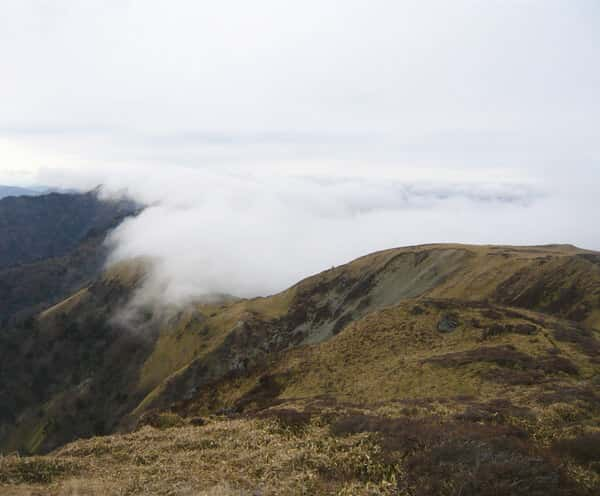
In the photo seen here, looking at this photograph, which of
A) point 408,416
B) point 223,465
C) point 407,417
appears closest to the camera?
point 223,465

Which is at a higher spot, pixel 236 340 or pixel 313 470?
pixel 313 470

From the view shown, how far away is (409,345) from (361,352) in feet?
17.6

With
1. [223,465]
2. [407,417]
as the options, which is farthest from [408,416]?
[223,465]

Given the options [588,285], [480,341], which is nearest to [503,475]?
[480,341]

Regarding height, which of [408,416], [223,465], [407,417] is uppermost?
[407,417]

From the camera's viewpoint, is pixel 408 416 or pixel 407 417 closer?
pixel 407 417

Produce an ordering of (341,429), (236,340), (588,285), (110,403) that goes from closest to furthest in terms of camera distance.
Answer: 1. (341,429)
2. (588,285)
3. (236,340)
4. (110,403)

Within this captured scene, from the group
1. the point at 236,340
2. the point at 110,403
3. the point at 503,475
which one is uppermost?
the point at 503,475

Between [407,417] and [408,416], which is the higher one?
[407,417]

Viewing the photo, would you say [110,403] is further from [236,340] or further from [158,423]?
[158,423]

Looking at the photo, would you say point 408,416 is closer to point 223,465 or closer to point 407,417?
point 407,417

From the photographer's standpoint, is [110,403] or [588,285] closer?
[588,285]

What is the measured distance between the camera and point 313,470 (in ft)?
61.4

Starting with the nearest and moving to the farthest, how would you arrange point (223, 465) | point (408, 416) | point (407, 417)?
point (223, 465), point (407, 417), point (408, 416)
